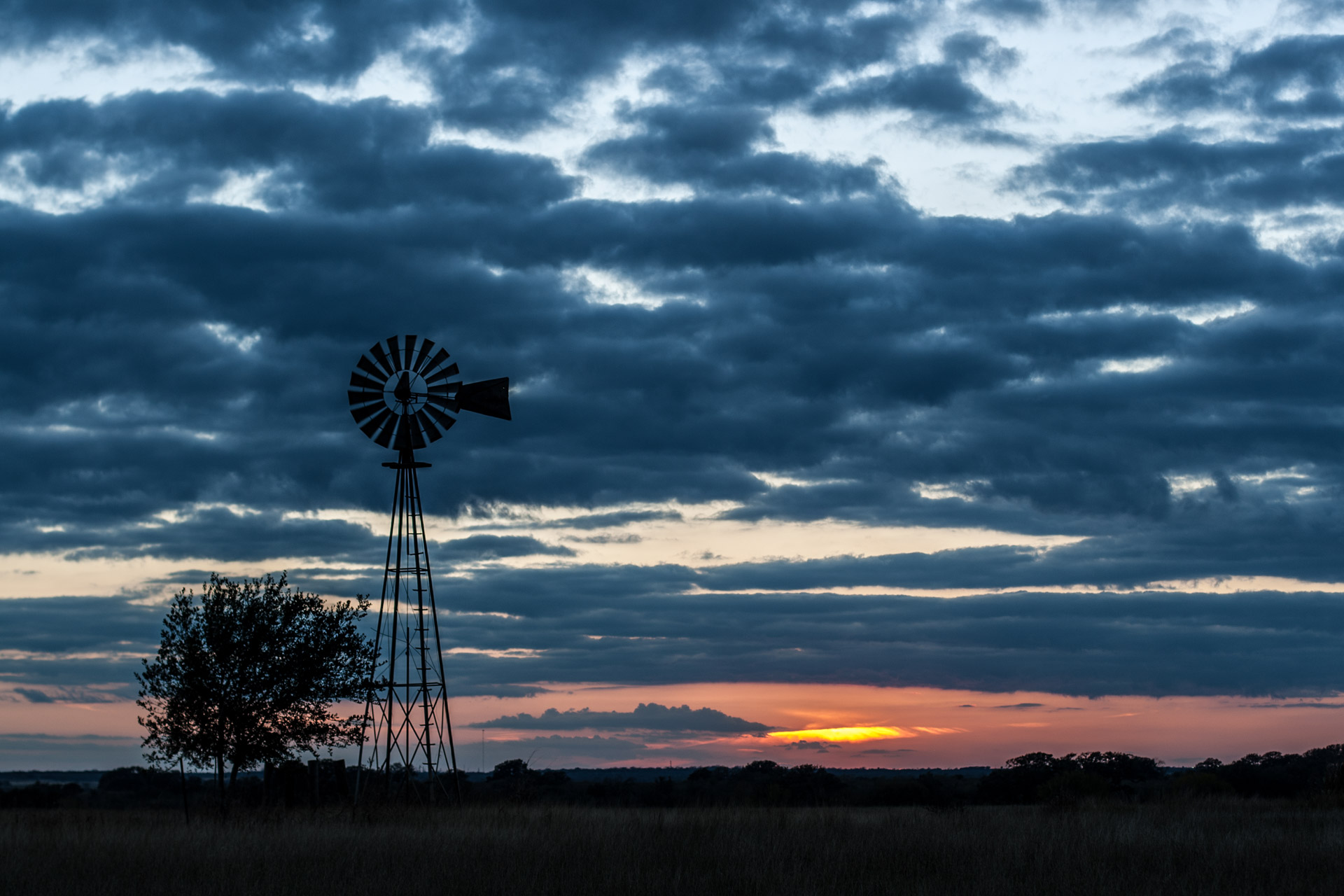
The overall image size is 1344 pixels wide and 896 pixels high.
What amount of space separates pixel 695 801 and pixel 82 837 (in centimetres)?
1795

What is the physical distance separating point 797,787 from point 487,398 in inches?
1564

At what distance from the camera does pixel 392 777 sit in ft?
127

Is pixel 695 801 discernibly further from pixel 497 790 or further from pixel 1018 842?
pixel 1018 842

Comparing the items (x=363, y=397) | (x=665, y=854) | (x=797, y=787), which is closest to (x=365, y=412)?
(x=363, y=397)

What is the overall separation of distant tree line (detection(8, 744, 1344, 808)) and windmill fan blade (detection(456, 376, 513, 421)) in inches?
480

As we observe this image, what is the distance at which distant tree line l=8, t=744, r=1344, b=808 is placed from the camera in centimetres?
3978

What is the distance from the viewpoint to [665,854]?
25.1 metres

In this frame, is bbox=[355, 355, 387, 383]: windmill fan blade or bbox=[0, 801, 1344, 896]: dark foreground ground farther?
bbox=[355, 355, 387, 383]: windmill fan blade

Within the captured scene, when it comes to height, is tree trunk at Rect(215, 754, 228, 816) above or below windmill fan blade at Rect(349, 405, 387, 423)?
below

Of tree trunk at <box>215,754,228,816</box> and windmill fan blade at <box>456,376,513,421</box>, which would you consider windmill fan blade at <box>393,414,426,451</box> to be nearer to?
windmill fan blade at <box>456,376,513,421</box>

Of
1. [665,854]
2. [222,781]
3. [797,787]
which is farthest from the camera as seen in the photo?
[797,787]

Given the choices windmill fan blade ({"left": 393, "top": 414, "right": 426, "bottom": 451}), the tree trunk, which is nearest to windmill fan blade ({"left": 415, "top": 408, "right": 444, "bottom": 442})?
windmill fan blade ({"left": 393, "top": 414, "right": 426, "bottom": 451})

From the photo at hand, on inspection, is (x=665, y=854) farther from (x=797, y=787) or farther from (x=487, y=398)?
(x=797, y=787)

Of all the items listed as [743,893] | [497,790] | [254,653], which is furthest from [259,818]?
[743,893]
